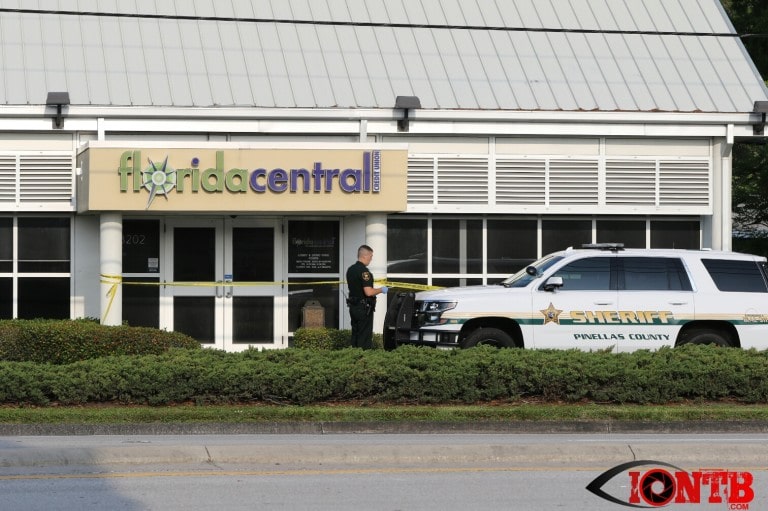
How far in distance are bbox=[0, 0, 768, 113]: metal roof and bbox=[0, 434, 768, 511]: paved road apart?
10.4m

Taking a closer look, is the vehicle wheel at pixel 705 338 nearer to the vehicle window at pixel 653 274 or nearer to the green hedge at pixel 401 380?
the vehicle window at pixel 653 274

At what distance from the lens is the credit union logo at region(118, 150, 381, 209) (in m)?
21.0

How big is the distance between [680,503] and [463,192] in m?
13.1

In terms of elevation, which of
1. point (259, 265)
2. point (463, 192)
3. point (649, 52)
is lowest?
point (259, 265)

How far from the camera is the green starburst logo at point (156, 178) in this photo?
2102 centimetres

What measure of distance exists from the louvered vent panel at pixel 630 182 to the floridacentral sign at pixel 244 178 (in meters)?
4.11

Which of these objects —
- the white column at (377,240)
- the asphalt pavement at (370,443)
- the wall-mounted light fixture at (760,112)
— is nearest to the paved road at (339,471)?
the asphalt pavement at (370,443)

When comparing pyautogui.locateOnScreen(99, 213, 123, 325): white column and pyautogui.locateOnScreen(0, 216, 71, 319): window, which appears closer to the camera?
pyautogui.locateOnScreen(99, 213, 123, 325): white column

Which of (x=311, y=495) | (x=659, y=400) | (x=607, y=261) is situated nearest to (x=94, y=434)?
(x=311, y=495)

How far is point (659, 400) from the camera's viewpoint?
50.1ft

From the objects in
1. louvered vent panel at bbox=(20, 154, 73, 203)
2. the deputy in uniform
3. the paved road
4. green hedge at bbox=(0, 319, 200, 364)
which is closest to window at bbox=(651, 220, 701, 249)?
the deputy in uniform

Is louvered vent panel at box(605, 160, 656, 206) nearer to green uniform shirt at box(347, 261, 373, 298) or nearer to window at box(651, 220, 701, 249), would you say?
window at box(651, 220, 701, 249)

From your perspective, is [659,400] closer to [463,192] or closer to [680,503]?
[680,503]

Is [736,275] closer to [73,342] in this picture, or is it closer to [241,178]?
[241,178]
